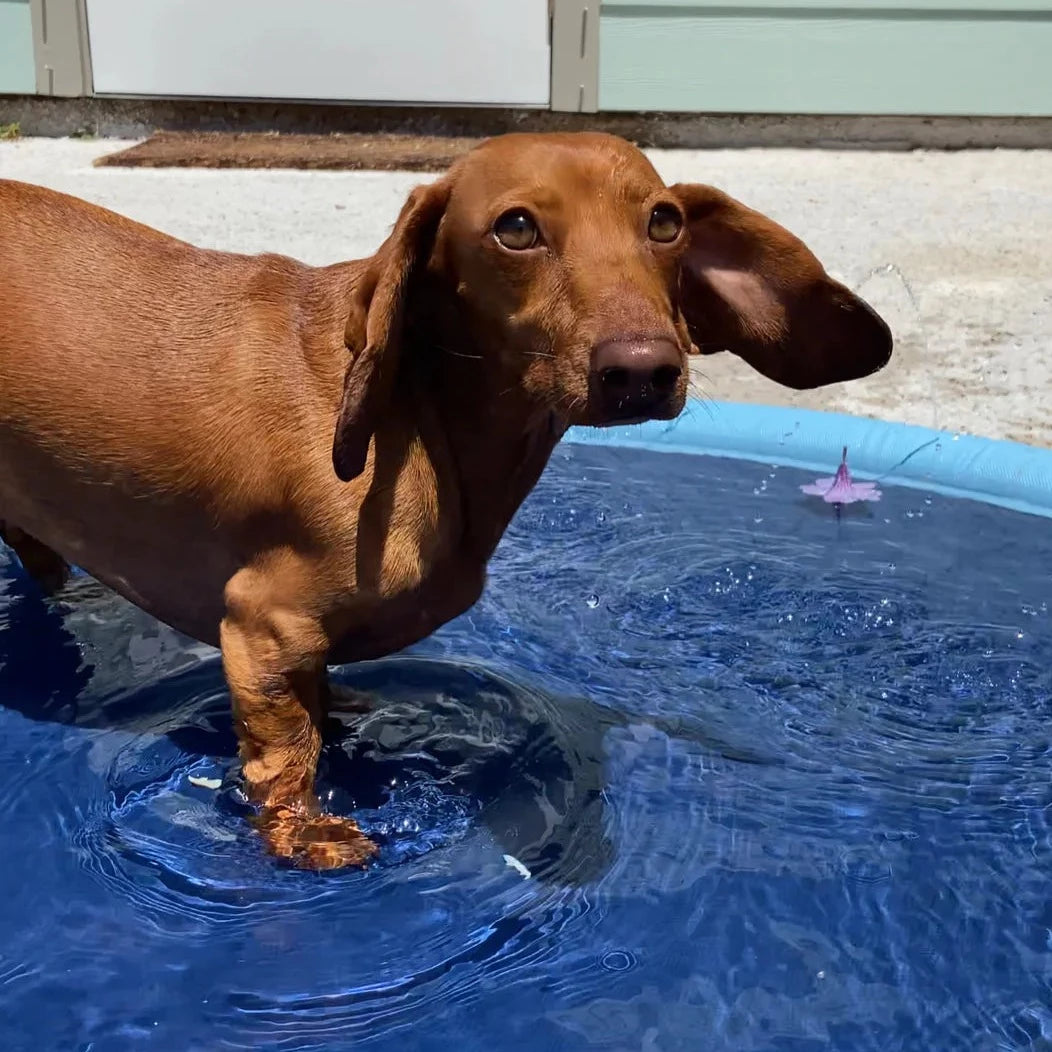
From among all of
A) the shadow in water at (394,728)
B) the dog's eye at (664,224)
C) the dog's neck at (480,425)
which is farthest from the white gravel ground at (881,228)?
the dog's eye at (664,224)

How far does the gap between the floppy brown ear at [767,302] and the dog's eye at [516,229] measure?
0.50 meters

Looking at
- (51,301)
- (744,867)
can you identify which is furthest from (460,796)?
(51,301)

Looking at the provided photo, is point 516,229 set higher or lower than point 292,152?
higher

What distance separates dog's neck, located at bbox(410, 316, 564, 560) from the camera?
104 inches

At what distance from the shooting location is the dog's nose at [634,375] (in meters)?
2.15

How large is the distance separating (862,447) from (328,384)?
2.58 metres

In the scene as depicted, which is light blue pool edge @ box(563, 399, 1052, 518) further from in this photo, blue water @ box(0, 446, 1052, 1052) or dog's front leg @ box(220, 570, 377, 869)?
dog's front leg @ box(220, 570, 377, 869)

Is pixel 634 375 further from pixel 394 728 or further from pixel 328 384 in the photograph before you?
pixel 394 728

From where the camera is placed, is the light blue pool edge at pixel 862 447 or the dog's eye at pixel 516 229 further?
the light blue pool edge at pixel 862 447

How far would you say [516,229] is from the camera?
→ 7.79 feet

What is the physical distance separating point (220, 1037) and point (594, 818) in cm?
93

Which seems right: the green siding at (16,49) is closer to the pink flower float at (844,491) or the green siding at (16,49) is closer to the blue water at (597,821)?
the blue water at (597,821)

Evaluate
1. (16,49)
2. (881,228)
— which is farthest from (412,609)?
(16,49)

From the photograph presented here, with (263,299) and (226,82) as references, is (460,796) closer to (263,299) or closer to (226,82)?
(263,299)
